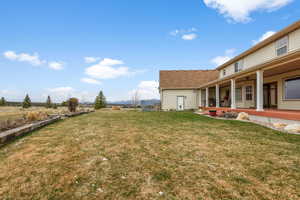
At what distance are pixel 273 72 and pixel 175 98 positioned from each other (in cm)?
965

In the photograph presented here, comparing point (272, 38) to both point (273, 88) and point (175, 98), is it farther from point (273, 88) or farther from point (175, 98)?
point (175, 98)

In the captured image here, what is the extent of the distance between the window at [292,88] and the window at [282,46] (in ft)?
6.18

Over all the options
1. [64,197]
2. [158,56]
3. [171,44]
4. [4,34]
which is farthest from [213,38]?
[4,34]

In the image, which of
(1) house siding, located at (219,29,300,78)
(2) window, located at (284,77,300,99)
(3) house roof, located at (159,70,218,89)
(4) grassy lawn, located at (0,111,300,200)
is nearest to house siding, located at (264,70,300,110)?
(2) window, located at (284,77,300,99)

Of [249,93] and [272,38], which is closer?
[272,38]

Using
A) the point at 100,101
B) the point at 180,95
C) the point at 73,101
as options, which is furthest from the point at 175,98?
the point at 100,101

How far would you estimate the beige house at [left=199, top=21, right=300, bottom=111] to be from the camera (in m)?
7.09

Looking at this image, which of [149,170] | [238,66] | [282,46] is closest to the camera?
[149,170]

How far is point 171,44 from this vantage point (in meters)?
19.1

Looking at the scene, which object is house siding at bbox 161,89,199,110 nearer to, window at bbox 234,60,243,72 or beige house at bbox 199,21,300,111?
beige house at bbox 199,21,300,111

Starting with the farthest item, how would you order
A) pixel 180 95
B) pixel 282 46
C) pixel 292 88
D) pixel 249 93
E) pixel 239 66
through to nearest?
pixel 180 95 → pixel 249 93 → pixel 239 66 → pixel 292 88 → pixel 282 46

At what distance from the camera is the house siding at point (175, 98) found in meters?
17.0

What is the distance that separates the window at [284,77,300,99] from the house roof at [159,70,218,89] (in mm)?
8572

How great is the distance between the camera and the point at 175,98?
17062mm
